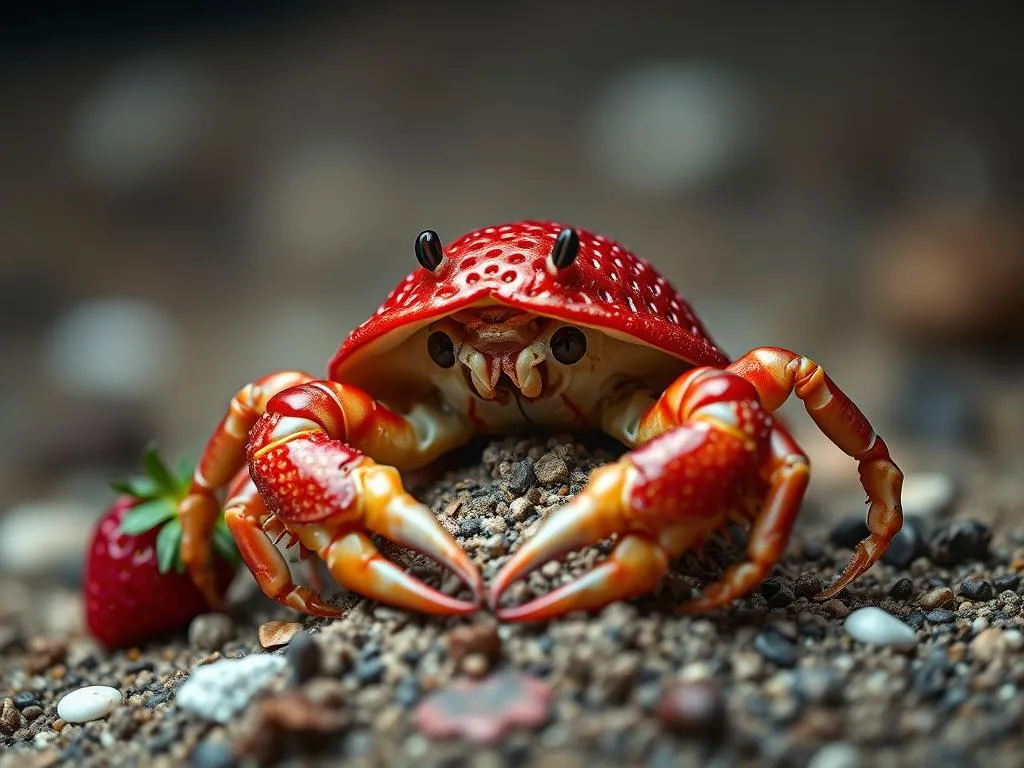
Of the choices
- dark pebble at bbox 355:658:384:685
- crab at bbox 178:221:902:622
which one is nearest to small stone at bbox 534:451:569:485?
crab at bbox 178:221:902:622

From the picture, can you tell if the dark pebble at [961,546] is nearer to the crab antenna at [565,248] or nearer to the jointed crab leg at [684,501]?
the jointed crab leg at [684,501]

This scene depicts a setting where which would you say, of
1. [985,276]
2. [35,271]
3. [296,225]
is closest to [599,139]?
[296,225]

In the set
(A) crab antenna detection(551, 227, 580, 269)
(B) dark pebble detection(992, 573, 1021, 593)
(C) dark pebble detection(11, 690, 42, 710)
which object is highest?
(A) crab antenna detection(551, 227, 580, 269)

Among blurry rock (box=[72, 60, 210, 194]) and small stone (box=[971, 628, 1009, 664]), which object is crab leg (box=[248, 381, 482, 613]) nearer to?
small stone (box=[971, 628, 1009, 664])

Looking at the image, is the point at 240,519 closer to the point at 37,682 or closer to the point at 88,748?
the point at 88,748

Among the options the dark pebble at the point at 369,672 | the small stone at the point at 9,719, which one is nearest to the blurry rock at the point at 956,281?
the dark pebble at the point at 369,672

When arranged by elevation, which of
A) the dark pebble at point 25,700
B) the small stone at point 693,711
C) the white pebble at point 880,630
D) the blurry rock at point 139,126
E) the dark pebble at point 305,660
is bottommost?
the white pebble at point 880,630

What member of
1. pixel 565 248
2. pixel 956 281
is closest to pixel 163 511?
pixel 565 248
